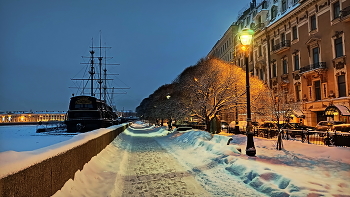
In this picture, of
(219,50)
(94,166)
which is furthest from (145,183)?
(219,50)

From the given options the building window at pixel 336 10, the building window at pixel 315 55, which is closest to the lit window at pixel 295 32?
the building window at pixel 315 55

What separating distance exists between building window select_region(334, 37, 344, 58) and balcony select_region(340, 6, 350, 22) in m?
2.20

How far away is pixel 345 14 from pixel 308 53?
24.6 ft

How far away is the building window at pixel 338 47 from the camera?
3007 cm

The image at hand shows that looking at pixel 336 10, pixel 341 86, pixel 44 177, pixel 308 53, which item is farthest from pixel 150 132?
pixel 44 177

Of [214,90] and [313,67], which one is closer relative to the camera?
[214,90]

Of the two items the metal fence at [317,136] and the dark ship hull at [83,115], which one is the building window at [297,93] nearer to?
the metal fence at [317,136]

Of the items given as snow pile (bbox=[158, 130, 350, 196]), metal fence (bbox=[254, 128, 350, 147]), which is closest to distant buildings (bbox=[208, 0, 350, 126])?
metal fence (bbox=[254, 128, 350, 147])

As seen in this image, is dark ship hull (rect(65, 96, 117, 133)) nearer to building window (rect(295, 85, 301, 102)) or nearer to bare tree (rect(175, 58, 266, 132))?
bare tree (rect(175, 58, 266, 132))

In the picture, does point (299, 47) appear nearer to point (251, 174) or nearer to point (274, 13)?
point (274, 13)

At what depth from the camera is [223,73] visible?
30.1 m

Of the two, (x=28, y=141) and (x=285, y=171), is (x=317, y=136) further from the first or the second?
(x=28, y=141)

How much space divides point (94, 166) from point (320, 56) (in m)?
30.1

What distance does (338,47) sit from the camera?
100 feet
